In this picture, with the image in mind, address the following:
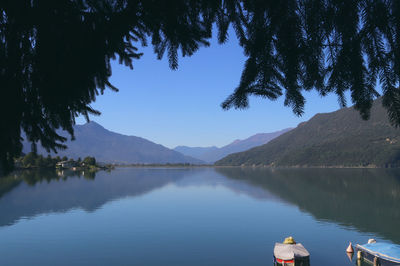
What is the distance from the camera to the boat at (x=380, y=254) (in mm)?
25641

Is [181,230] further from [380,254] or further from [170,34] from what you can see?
[170,34]

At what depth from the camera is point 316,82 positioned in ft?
15.0

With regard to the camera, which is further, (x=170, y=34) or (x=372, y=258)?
(x=372, y=258)

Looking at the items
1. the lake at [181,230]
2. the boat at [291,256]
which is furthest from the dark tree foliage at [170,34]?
the lake at [181,230]

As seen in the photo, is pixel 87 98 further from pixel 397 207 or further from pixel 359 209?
pixel 397 207

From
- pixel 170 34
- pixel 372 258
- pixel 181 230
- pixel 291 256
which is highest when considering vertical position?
pixel 170 34

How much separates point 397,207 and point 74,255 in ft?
228

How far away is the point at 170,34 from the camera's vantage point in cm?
463

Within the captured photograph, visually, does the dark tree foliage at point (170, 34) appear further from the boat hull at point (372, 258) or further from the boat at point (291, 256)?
the boat hull at point (372, 258)

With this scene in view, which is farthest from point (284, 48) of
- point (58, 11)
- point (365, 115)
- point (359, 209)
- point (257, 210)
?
point (359, 209)

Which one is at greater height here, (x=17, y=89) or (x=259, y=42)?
(x=259, y=42)

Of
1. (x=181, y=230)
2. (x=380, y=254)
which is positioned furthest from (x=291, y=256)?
(x=181, y=230)

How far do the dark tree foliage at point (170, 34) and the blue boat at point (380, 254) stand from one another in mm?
28050

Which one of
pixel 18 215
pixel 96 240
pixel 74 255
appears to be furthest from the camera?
pixel 18 215
